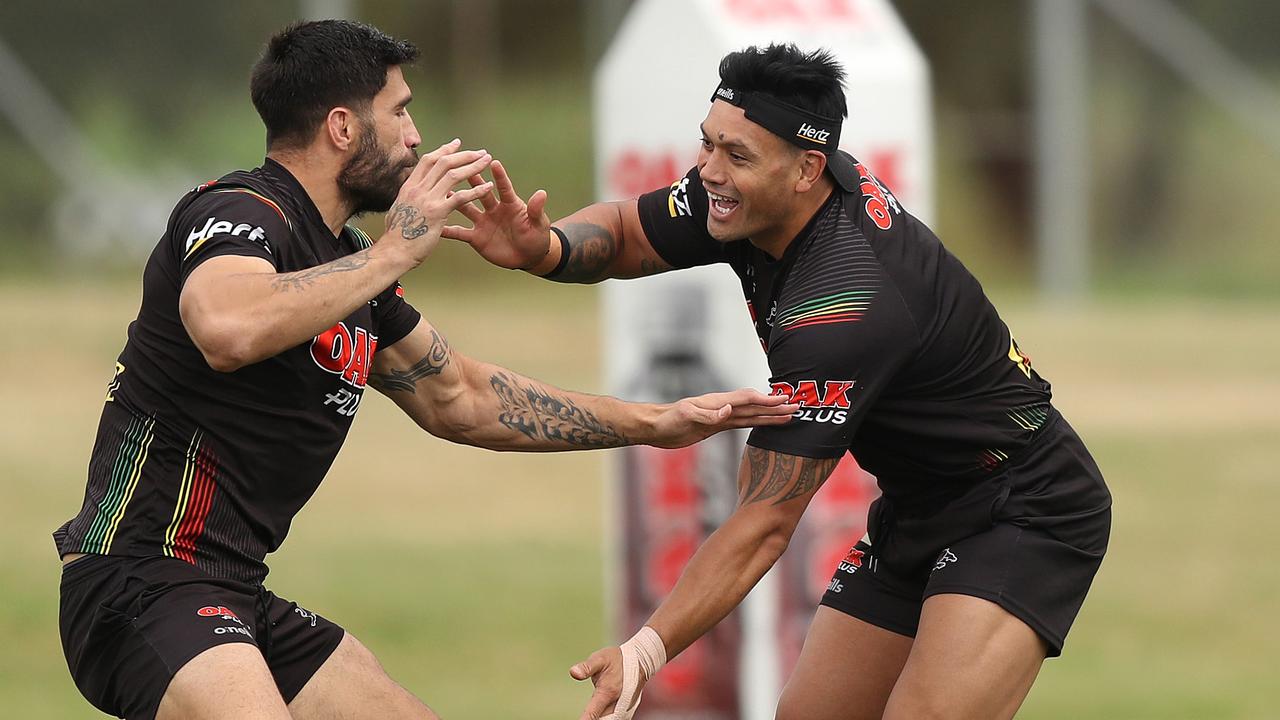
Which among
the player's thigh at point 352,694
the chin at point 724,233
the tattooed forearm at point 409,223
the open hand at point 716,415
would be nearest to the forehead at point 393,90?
the tattooed forearm at point 409,223

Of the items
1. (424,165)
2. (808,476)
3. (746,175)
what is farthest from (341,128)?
(808,476)

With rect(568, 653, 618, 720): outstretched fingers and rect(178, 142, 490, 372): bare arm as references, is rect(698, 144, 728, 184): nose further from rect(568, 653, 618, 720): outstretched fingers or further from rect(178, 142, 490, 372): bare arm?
rect(568, 653, 618, 720): outstretched fingers

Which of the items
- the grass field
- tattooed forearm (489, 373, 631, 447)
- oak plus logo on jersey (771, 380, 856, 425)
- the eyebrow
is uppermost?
the eyebrow

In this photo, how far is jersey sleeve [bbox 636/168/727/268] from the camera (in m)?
6.91

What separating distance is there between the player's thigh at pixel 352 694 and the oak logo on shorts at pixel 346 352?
93 centimetres

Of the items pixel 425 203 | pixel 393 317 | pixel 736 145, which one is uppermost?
pixel 736 145

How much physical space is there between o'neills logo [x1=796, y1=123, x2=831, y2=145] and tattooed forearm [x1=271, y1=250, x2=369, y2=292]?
150 cm

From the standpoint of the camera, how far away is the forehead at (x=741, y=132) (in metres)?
6.28

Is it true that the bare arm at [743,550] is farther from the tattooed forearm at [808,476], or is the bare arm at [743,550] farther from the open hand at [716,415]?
the open hand at [716,415]

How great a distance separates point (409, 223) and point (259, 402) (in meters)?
0.74

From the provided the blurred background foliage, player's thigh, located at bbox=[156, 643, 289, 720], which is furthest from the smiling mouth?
the blurred background foliage

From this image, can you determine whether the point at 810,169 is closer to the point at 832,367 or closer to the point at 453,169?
the point at 832,367

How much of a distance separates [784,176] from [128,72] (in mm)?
20829

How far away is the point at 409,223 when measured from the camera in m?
5.85
